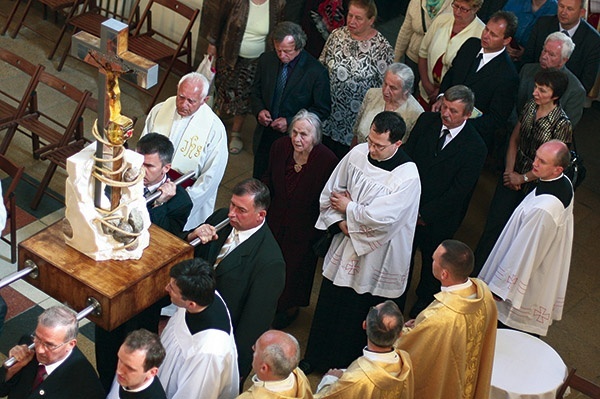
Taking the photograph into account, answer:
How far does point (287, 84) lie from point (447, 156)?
148 cm

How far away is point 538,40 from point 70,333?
4.58 m

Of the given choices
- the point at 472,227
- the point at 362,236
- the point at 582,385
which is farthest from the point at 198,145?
the point at 582,385

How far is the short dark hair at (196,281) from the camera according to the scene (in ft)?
13.5

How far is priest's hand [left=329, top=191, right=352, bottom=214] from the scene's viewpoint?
578 cm

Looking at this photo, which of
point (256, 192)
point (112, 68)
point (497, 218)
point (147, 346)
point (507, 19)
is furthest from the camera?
point (507, 19)

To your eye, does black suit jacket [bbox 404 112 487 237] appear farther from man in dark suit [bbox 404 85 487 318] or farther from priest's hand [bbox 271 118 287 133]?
priest's hand [bbox 271 118 287 133]

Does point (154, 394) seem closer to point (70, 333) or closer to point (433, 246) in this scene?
point (70, 333)

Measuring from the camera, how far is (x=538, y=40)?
7.32m

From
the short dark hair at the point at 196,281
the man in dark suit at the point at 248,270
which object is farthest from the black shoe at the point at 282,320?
the short dark hair at the point at 196,281

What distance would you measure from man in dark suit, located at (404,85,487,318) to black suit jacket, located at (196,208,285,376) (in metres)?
1.64

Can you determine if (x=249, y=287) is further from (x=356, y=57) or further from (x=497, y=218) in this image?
(x=356, y=57)

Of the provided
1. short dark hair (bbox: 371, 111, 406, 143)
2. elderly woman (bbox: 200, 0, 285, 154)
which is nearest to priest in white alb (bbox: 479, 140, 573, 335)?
short dark hair (bbox: 371, 111, 406, 143)

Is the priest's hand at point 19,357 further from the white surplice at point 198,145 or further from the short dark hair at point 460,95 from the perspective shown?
the short dark hair at point 460,95

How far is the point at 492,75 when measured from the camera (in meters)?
6.91
